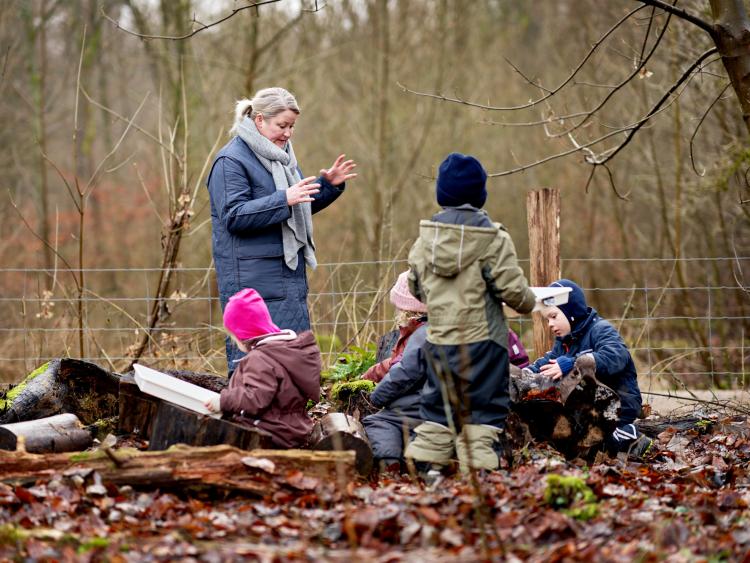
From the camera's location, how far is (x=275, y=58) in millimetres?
14930

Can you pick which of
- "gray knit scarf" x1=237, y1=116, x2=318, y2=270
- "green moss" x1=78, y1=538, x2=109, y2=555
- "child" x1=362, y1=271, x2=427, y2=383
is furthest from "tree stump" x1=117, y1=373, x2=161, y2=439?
"green moss" x1=78, y1=538, x2=109, y2=555

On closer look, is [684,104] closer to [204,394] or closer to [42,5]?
[204,394]

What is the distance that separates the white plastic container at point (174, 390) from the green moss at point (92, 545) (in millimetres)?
1261

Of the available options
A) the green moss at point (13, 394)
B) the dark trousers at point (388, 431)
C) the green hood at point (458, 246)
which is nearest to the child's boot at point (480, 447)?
the dark trousers at point (388, 431)

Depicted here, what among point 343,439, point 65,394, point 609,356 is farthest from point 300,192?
point 609,356

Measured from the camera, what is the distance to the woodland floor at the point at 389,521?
3.61 m

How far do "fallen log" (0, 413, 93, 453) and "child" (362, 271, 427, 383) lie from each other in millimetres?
1751

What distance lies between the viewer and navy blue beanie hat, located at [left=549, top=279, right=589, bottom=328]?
5711mm

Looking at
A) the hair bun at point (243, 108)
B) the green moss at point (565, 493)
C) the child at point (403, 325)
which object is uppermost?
the hair bun at point (243, 108)

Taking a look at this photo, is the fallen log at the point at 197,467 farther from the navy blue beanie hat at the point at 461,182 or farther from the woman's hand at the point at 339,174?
the woman's hand at the point at 339,174

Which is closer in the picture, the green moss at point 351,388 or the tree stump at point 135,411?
the tree stump at point 135,411

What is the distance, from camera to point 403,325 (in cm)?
568

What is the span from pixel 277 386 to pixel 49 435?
1384 millimetres

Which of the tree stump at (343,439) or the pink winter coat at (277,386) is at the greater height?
the pink winter coat at (277,386)
